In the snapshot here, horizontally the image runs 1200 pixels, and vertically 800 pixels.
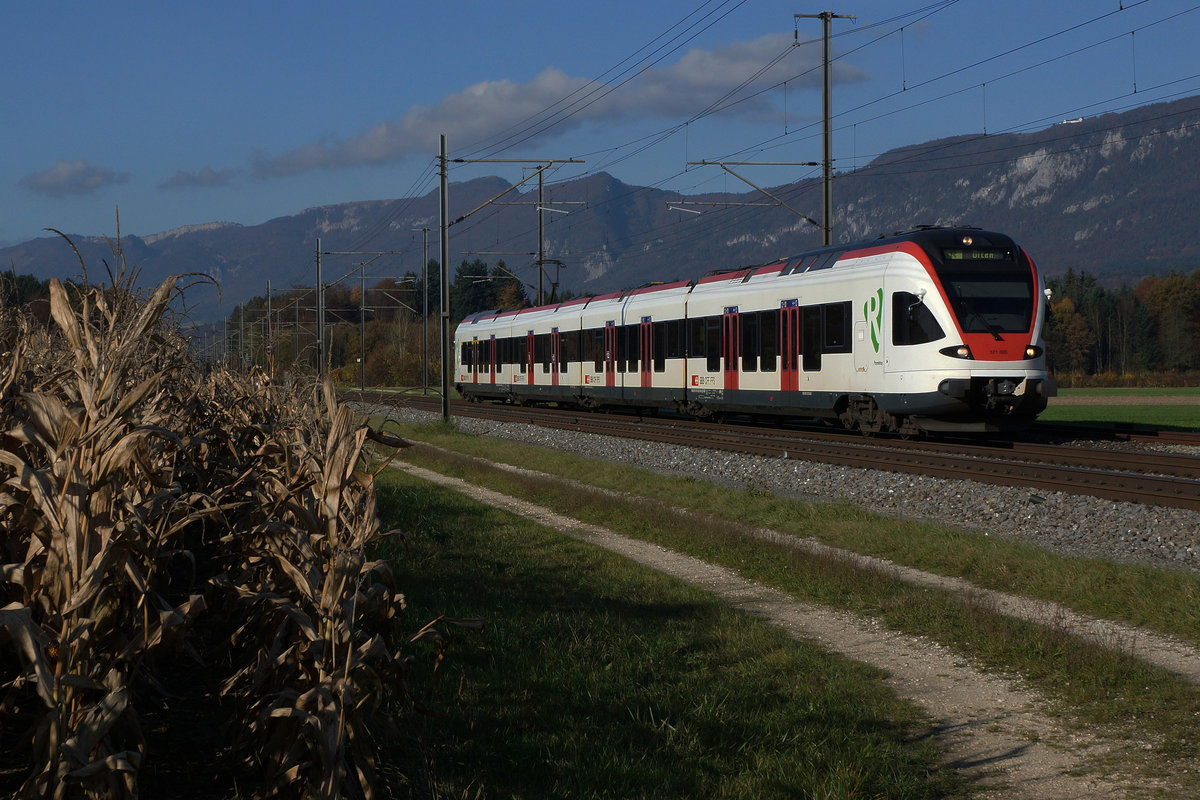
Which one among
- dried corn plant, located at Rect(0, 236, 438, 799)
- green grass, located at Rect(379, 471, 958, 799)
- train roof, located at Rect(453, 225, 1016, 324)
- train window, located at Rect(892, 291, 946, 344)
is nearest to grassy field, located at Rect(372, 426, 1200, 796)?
green grass, located at Rect(379, 471, 958, 799)

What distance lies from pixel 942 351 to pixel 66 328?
18.2 metres

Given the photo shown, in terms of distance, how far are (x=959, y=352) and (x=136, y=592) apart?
17710mm

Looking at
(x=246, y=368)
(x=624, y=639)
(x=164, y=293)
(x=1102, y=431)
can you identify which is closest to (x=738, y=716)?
(x=624, y=639)

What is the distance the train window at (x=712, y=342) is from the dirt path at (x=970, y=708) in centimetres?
1888

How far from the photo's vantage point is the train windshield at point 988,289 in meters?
20.7

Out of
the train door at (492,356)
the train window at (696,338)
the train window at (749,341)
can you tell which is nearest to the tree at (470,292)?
the train door at (492,356)

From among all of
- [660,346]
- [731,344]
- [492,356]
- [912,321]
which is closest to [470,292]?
[492,356]

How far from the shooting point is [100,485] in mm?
3654

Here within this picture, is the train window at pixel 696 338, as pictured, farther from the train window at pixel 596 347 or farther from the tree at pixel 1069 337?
the tree at pixel 1069 337

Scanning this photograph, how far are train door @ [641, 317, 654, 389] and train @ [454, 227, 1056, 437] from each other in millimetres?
65

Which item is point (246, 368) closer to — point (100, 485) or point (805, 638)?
point (805, 638)

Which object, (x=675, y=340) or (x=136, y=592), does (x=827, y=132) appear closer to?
(x=675, y=340)

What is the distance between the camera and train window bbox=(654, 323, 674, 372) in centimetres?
3288

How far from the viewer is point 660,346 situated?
1305 inches
